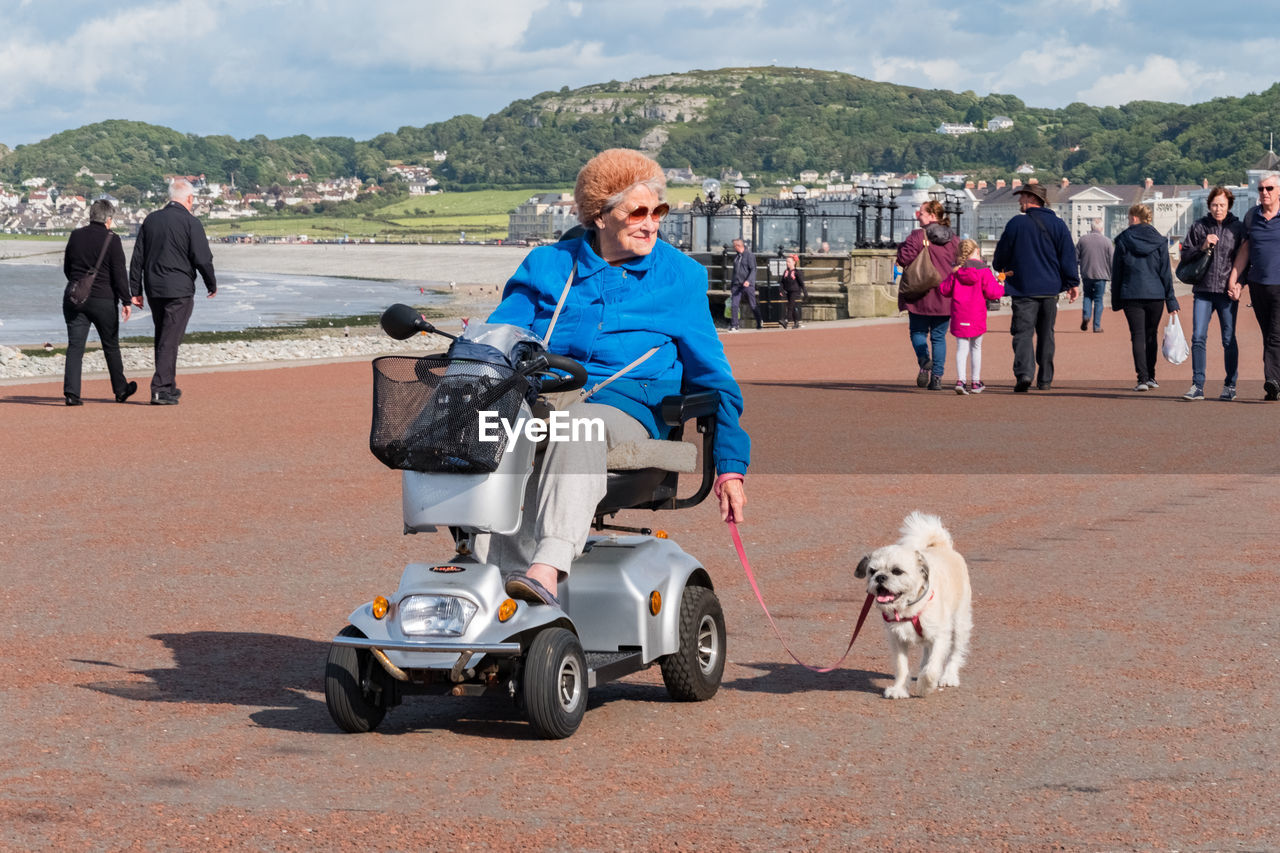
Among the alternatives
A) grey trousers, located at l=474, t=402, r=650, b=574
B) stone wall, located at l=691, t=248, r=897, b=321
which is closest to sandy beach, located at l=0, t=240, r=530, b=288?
stone wall, located at l=691, t=248, r=897, b=321

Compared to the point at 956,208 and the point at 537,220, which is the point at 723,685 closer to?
the point at 956,208

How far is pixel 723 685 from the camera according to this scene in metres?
5.46

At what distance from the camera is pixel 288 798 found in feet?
13.4

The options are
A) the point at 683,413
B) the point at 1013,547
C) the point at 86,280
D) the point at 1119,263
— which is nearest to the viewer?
the point at 683,413

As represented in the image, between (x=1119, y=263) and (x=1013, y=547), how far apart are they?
341 inches

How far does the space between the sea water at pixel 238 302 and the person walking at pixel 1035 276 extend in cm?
2341

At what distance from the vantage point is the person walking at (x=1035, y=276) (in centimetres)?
1612

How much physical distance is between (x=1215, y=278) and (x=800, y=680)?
403 inches

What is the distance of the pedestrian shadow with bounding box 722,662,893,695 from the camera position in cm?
539

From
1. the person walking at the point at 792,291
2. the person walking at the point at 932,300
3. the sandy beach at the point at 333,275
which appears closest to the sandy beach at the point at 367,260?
the sandy beach at the point at 333,275

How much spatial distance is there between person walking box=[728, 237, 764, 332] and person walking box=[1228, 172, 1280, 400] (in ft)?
51.4

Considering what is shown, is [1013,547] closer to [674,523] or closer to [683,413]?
[674,523]

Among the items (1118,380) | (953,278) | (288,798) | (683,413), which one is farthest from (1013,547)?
(1118,380)

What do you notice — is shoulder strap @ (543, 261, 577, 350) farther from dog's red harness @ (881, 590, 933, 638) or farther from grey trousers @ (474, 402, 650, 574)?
dog's red harness @ (881, 590, 933, 638)
